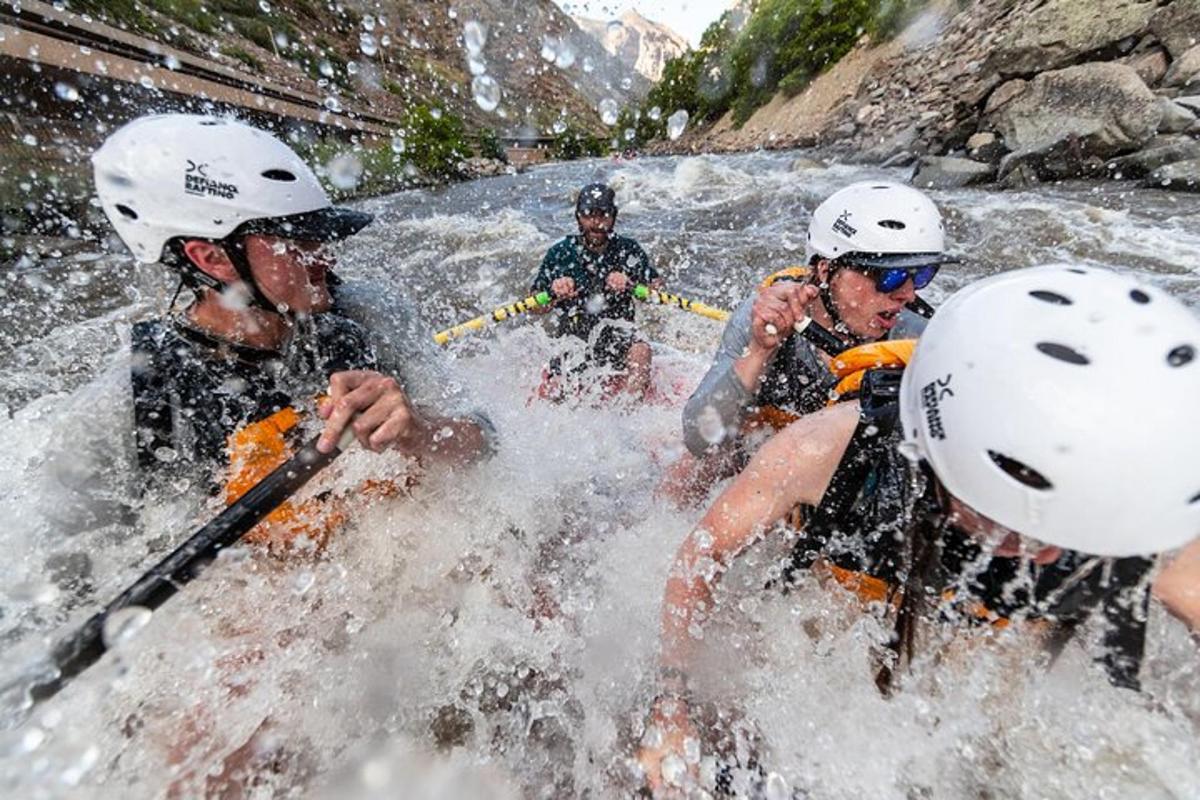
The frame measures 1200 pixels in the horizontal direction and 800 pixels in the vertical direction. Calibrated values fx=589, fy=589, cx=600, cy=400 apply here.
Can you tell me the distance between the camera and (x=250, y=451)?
7.77ft

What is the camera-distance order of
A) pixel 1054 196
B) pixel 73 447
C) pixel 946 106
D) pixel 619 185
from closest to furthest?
pixel 73 447
pixel 1054 196
pixel 946 106
pixel 619 185

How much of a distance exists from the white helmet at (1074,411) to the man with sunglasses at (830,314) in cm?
132

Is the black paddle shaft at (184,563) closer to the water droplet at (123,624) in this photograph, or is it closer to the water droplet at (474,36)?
the water droplet at (123,624)

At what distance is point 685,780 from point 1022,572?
122cm

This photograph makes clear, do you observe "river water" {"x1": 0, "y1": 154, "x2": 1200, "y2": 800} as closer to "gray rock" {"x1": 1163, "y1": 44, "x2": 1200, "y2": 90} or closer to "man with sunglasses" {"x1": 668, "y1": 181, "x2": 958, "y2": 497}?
"man with sunglasses" {"x1": 668, "y1": 181, "x2": 958, "y2": 497}

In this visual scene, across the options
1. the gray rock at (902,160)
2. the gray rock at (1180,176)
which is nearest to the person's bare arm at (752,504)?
the gray rock at (1180,176)

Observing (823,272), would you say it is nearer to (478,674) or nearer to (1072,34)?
(478,674)

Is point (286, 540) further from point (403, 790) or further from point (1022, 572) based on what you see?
point (1022, 572)

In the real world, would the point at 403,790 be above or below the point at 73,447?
below

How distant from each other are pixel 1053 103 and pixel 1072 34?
12.9 ft

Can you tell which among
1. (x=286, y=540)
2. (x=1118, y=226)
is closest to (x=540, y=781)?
(x=286, y=540)

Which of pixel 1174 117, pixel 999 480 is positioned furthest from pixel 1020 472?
pixel 1174 117

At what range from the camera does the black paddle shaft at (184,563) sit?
153cm

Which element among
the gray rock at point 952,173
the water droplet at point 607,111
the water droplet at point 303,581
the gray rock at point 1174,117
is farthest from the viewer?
the water droplet at point 607,111
